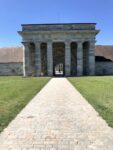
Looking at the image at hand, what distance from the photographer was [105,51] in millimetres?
58656

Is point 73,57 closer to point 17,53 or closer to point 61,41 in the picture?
point 61,41

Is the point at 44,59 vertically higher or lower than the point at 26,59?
higher

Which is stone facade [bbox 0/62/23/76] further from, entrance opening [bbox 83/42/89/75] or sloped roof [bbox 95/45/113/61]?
Result: sloped roof [bbox 95/45/113/61]

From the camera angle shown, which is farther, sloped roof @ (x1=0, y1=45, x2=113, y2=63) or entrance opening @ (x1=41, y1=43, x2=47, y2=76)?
sloped roof @ (x1=0, y1=45, x2=113, y2=63)

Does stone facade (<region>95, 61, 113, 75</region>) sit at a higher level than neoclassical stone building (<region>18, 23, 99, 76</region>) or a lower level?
lower

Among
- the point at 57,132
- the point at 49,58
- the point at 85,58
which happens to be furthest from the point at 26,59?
the point at 57,132

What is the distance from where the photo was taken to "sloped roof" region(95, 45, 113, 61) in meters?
57.1

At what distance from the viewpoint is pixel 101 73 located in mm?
55312

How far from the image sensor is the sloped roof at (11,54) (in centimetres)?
5669

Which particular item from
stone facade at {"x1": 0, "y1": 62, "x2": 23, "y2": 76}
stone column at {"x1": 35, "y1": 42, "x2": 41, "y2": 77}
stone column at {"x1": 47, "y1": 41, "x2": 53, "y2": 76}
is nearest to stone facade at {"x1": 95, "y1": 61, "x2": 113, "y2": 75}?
stone column at {"x1": 47, "y1": 41, "x2": 53, "y2": 76}

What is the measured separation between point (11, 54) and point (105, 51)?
1928 cm

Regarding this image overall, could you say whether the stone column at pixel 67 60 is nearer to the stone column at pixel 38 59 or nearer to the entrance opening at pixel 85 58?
the entrance opening at pixel 85 58

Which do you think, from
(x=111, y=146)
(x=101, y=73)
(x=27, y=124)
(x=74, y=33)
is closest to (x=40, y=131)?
(x=27, y=124)

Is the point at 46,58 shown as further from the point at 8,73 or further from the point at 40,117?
the point at 40,117
